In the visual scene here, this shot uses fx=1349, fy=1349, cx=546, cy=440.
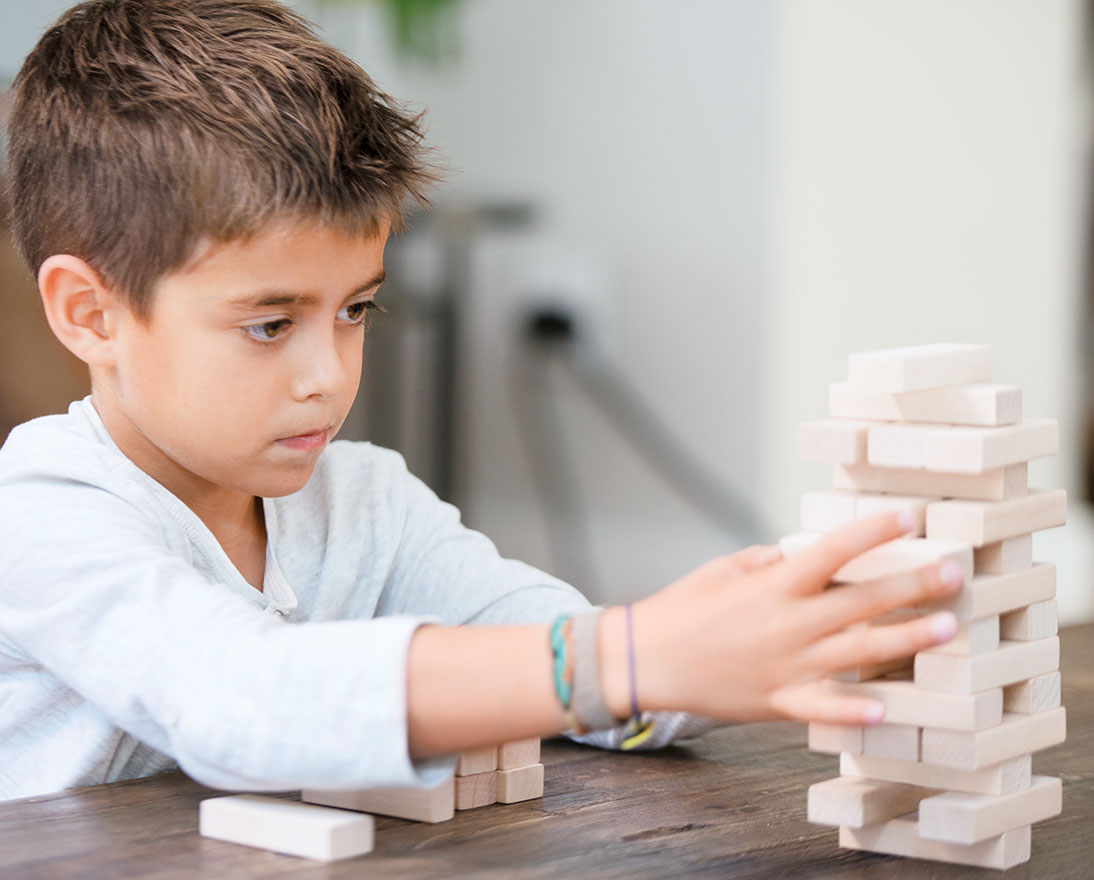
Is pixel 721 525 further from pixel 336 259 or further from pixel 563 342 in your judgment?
pixel 336 259

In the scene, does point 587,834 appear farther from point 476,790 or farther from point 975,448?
point 975,448

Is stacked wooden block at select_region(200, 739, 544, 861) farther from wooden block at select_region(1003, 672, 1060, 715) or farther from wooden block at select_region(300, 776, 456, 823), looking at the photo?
wooden block at select_region(1003, 672, 1060, 715)

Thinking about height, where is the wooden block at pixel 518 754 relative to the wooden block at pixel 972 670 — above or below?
below

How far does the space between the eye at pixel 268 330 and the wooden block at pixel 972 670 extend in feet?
1.51

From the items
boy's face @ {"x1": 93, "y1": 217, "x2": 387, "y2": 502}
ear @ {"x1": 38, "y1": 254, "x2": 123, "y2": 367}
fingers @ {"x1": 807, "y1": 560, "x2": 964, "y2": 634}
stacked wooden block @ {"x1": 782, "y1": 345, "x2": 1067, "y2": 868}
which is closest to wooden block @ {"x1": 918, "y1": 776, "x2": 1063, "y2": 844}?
stacked wooden block @ {"x1": 782, "y1": 345, "x2": 1067, "y2": 868}

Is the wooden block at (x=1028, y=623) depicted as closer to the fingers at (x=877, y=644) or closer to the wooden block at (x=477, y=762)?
the fingers at (x=877, y=644)

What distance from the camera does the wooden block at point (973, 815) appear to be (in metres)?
0.66

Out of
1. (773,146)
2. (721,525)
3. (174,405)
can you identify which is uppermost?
(773,146)

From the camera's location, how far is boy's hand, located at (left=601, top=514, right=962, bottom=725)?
640 millimetres

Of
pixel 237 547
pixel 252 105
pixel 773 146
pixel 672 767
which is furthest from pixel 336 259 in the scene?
pixel 773 146

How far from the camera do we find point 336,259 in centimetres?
90

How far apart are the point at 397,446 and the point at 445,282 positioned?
497mm

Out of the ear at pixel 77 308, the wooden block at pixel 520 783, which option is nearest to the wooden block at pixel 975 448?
the wooden block at pixel 520 783

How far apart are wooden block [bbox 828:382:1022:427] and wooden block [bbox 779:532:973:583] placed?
0.21 feet
